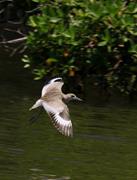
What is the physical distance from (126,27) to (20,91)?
405 centimetres

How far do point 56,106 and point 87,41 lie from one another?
2181 millimetres

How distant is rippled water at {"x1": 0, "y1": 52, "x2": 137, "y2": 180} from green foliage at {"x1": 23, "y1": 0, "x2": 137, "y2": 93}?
2.03ft

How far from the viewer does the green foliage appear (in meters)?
12.1

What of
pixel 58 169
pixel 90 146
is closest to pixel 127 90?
pixel 90 146

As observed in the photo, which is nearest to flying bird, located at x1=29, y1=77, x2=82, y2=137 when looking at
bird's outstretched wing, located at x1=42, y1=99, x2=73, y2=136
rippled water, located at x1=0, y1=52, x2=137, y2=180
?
bird's outstretched wing, located at x1=42, y1=99, x2=73, y2=136

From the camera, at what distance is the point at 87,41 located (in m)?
12.8

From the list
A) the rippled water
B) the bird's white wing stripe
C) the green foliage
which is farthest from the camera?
the green foliage

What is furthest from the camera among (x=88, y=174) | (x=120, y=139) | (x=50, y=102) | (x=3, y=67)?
(x=3, y=67)

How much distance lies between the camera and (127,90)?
13.3 m

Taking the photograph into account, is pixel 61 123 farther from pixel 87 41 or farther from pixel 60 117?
pixel 87 41

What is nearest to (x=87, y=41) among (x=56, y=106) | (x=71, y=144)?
(x=71, y=144)

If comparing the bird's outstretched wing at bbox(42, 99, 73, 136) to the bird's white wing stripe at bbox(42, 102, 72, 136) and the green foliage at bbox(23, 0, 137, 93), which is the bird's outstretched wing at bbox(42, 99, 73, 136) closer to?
the bird's white wing stripe at bbox(42, 102, 72, 136)

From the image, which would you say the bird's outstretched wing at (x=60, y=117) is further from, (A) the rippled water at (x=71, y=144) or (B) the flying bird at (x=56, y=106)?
(A) the rippled water at (x=71, y=144)

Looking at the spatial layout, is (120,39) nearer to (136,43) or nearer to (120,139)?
(136,43)
